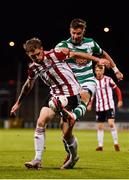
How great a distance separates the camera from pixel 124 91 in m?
52.4

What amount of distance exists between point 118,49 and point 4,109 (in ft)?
35.2

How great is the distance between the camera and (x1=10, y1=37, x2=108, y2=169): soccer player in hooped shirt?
1064 cm

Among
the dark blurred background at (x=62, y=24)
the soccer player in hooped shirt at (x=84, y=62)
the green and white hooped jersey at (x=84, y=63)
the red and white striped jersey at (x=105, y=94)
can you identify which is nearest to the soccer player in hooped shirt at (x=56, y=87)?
the soccer player in hooped shirt at (x=84, y=62)

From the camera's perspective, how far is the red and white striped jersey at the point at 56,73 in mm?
10836

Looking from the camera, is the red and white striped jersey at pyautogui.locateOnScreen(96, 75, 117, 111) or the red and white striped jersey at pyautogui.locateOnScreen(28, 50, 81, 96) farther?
the red and white striped jersey at pyautogui.locateOnScreen(96, 75, 117, 111)

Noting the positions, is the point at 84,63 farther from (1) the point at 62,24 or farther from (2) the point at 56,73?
(1) the point at 62,24

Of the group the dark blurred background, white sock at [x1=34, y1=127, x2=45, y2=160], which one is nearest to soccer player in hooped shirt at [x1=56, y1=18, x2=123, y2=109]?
white sock at [x1=34, y1=127, x2=45, y2=160]

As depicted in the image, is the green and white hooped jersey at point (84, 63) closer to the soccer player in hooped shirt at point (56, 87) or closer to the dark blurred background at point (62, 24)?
the soccer player in hooped shirt at point (56, 87)

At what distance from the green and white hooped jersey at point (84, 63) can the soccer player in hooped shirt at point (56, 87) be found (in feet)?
3.02

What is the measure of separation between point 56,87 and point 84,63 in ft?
4.29

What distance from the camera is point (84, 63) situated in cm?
1229

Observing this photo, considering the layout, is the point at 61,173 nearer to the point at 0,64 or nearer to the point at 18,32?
the point at 18,32

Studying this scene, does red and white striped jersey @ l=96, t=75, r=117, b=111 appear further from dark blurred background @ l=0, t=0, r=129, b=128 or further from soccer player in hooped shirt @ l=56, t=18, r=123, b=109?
dark blurred background @ l=0, t=0, r=129, b=128

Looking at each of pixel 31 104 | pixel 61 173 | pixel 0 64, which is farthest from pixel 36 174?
pixel 0 64
